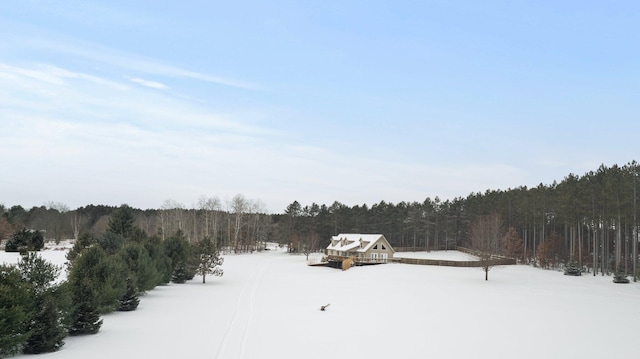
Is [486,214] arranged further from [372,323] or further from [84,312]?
[84,312]

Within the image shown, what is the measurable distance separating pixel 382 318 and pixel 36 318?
16759 mm

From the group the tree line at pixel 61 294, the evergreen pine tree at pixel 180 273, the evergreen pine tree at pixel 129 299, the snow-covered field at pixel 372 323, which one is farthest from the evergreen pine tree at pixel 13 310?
the evergreen pine tree at pixel 180 273

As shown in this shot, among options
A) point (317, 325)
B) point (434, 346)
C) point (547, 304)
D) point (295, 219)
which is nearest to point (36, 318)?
point (317, 325)

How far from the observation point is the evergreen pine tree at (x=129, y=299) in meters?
28.0

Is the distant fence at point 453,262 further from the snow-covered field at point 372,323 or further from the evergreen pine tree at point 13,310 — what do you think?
the evergreen pine tree at point 13,310

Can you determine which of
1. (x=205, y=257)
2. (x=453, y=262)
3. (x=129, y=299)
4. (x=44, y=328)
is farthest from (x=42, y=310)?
(x=453, y=262)

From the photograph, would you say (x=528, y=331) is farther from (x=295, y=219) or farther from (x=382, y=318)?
(x=295, y=219)

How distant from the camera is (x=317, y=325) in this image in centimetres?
2341

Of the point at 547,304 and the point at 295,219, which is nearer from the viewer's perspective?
the point at 547,304

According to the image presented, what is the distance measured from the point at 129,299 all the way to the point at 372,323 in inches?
589

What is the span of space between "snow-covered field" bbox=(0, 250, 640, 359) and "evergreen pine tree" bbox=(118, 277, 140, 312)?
0.54 metres

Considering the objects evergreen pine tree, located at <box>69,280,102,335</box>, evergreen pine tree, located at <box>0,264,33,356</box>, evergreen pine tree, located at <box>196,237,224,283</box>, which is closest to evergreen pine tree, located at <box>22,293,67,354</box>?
evergreen pine tree, located at <box>0,264,33,356</box>

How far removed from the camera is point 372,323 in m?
24.3

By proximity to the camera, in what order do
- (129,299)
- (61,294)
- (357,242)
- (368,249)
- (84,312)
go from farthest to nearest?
(357,242)
(368,249)
(129,299)
(84,312)
(61,294)
